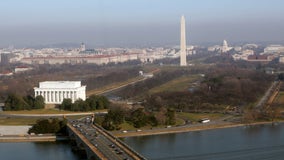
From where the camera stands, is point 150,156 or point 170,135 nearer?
point 150,156

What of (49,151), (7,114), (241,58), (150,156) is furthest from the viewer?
(241,58)

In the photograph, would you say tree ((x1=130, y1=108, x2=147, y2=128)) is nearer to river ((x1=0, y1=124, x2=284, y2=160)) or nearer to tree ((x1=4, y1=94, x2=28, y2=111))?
river ((x1=0, y1=124, x2=284, y2=160))

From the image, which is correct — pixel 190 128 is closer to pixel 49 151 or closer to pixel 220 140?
pixel 220 140

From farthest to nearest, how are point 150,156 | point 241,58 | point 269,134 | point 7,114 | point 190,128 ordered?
point 241,58, point 7,114, point 190,128, point 269,134, point 150,156

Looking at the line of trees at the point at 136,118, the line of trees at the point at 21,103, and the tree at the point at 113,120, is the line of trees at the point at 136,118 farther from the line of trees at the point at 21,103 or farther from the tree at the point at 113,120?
the line of trees at the point at 21,103

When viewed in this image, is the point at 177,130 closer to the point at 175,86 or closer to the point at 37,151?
the point at 37,151

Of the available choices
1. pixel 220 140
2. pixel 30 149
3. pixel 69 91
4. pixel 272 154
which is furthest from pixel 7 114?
pixel 272 154
